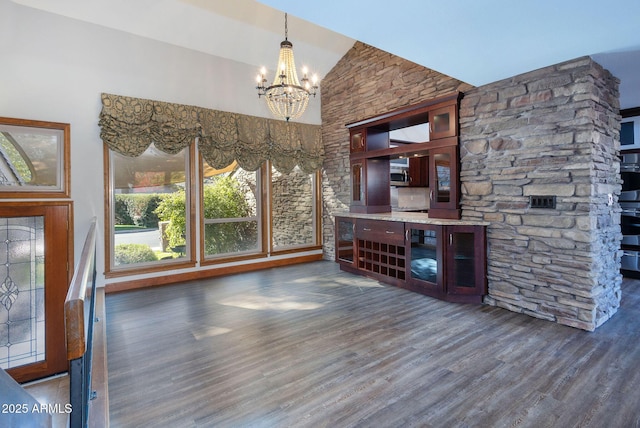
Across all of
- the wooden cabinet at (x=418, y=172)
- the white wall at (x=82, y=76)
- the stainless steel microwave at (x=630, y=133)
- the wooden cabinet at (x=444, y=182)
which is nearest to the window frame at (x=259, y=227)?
the white wall at (x=82, y=76)

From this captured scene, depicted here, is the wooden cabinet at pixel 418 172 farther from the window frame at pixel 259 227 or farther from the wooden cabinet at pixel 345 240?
the window frame at pixel 259 227

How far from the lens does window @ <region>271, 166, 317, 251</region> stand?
6.23 m

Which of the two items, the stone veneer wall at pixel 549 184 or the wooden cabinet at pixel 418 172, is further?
the wooden cabinet at pixel 418 172

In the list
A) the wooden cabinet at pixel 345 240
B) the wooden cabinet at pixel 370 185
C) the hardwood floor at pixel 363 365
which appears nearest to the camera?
the hardwood floor at pixel 363 365

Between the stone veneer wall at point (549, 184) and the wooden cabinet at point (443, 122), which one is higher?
the wooden cabinet at point (443, 122)

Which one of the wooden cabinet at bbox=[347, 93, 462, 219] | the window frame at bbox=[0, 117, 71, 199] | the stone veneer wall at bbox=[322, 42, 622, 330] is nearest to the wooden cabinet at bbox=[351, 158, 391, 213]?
the wooden cabinet at bbox=[347, 93, 462, 219]

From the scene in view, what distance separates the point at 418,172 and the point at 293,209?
3.01 meters

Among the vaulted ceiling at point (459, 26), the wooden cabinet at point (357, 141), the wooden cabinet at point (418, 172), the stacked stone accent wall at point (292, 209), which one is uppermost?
the vaulted ceiling at point (459, 26)

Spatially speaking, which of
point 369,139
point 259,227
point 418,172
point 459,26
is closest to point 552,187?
point 459,26

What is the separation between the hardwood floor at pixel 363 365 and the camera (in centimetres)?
199

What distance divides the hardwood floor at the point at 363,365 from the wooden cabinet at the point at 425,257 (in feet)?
0.85

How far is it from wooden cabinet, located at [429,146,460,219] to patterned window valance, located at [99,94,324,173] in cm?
269

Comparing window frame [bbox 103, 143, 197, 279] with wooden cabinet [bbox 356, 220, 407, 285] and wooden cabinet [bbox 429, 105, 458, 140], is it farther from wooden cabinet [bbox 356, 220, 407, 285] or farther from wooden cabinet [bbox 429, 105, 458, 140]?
wooden cabinet [bbox 429, 105, 458, 140]

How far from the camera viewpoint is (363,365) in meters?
2.53
